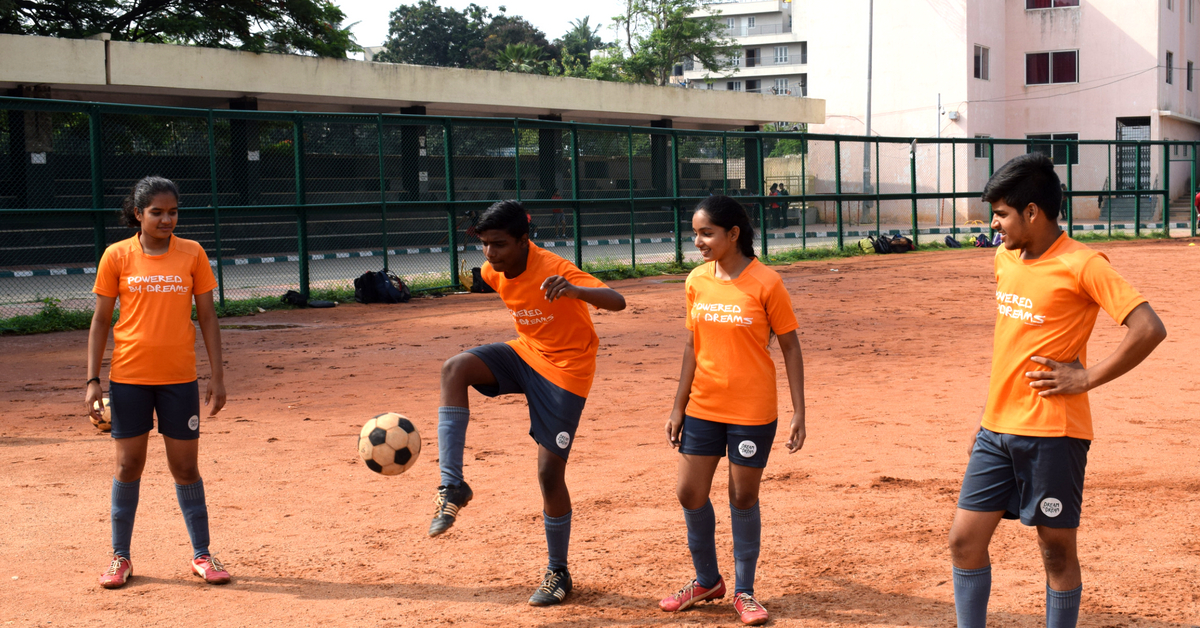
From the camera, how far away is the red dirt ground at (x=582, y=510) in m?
4.13

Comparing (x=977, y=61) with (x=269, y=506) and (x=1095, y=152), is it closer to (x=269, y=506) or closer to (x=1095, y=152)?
(x=1095, y=152)

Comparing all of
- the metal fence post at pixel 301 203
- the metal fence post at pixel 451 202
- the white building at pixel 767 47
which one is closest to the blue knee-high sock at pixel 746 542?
the metal fence post at pixel 301 203

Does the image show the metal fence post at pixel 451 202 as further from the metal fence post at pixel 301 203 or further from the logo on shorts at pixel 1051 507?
the logo on shorts at pixel 1051 507

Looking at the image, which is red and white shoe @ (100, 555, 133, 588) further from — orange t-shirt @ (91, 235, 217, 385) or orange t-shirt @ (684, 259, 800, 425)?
orange t-shirt @ (684, 259, 800, 425)

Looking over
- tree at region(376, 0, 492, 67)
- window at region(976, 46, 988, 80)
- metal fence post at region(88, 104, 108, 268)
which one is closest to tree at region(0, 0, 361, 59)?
metal fence post at region(88, 104, 108, 268)

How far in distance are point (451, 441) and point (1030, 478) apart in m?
2.05

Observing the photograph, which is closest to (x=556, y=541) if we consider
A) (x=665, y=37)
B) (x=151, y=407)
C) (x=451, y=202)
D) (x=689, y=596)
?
(x=689, y=596)

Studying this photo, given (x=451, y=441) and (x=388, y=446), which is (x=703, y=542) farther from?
(x=388, y=446)

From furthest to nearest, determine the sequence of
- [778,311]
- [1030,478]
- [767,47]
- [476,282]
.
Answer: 1. [767,47]
2. [476,282]
3. [778,311]
4. [1030,478]

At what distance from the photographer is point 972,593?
3262 mm

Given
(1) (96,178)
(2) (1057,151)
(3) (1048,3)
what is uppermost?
(3) (1048,3)

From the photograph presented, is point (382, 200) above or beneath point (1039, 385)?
above

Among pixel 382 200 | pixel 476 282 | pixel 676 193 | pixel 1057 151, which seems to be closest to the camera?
pixel 382 200

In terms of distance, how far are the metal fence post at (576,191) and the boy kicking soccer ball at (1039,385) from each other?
15.2m
